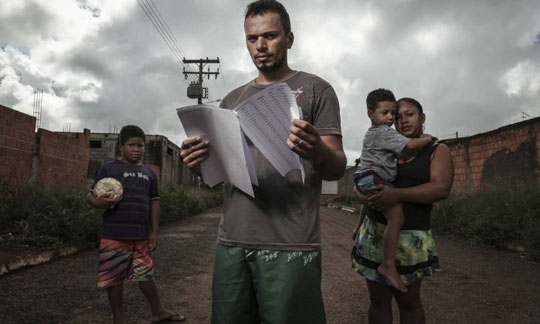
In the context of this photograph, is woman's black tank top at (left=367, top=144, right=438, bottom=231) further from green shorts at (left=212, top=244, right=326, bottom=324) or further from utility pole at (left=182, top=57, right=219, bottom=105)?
Result: utility pole at (left=182, top=57, right=219, bottom=105)

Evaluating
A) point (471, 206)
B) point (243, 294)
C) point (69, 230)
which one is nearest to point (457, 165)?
point (471, 206)

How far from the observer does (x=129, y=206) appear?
2.90 m

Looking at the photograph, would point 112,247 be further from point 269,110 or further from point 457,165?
point 457,165

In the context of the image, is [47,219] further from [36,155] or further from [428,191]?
[428,191]

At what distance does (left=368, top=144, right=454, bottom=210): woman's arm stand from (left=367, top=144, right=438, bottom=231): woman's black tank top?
0.13ft

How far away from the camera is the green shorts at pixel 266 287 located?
1.26m

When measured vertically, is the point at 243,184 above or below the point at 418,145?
below

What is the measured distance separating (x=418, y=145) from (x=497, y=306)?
2386mm

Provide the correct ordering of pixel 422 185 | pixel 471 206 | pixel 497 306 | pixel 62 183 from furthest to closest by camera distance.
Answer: pixel 62 183 → pixel 471 206 → pixel 497 306 → pixel 422 185

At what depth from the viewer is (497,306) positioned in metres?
3.47

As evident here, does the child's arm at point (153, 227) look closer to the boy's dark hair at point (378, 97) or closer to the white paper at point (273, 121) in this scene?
the boy's dark hair at point (378, 97)

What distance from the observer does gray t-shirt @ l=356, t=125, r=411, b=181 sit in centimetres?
205

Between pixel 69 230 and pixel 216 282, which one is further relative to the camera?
pixel 69 230

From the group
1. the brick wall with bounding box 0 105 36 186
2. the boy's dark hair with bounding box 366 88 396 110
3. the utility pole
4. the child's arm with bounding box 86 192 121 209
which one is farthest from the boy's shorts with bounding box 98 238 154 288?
the utility pole
